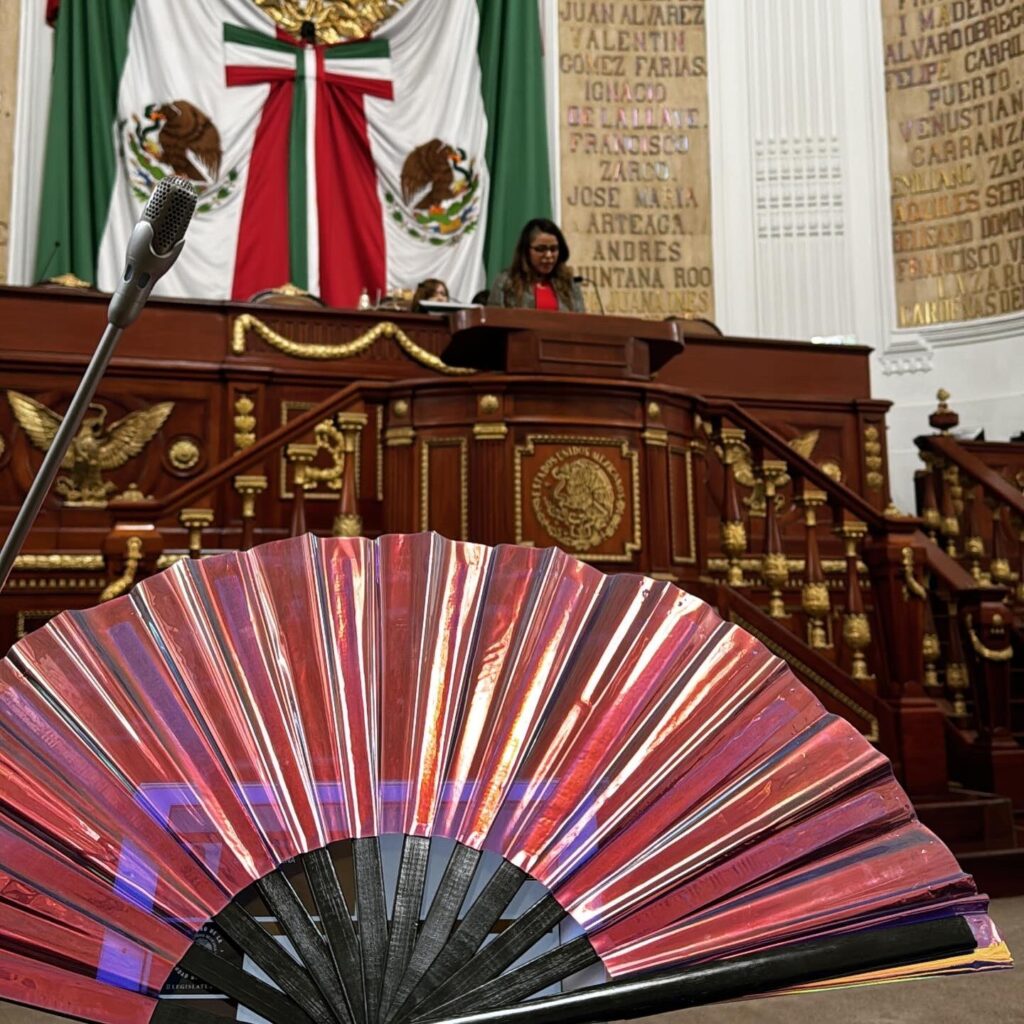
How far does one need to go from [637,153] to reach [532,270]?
3.95 metres

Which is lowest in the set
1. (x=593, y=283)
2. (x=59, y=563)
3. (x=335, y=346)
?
(x=59, y=563)

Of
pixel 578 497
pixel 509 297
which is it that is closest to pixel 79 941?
pixel 578 497

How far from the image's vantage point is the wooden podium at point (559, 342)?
4.34 meters

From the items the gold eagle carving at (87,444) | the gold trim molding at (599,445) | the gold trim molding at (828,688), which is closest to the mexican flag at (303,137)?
the gold eagle carving at (87,444)

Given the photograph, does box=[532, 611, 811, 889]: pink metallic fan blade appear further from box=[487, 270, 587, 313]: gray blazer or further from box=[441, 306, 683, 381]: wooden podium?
box=[487, 270, 587, 313]: gray blazer

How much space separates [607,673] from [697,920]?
197mm

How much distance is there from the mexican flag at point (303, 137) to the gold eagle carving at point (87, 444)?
2962mm

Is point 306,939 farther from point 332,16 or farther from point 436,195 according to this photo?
point 332,16

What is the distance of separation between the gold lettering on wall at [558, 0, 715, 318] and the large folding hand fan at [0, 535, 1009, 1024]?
8.18 metres

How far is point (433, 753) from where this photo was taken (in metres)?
0.85

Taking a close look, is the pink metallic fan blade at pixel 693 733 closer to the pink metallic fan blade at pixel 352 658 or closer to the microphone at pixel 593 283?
the pink metallic fan blade at pixel 352 658

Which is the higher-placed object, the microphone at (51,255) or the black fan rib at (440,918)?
the microphone at (51,255)

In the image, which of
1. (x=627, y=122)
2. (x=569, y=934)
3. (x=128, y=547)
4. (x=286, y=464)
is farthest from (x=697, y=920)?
(x=627, y=122)

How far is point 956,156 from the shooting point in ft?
28.6
